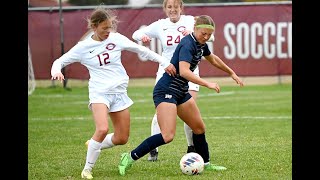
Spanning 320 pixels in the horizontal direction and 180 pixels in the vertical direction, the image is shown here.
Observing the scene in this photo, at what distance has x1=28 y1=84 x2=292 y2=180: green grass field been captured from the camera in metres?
9.67

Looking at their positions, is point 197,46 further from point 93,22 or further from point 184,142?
point 184,142

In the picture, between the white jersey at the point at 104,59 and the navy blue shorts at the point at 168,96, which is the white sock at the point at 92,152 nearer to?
the white jersey at the point at 104,59

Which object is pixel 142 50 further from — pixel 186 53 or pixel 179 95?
pixel 179 95

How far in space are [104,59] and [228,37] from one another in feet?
51.5

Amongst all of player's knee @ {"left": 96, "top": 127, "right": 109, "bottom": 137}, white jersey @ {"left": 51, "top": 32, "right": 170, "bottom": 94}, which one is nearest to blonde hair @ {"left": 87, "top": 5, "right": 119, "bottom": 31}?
white jersey @ {"left": 51, "top": 32, "right": 170, "bottom": 94}

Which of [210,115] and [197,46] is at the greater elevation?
[197,46]

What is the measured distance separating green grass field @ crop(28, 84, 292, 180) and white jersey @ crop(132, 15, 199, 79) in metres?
1.41

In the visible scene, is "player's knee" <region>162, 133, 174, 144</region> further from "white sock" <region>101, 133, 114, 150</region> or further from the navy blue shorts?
"white sock" <region>101, 133, 114, 150</region>

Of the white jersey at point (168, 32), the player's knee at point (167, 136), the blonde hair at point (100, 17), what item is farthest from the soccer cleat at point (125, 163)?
the white jersey at point (168, 32)

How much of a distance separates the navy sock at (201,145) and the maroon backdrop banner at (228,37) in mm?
14941
